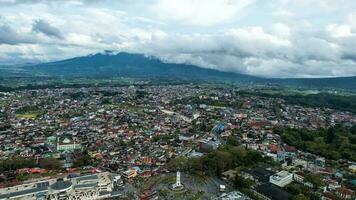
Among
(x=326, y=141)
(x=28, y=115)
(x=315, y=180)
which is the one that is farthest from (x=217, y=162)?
(x=28, y=115)

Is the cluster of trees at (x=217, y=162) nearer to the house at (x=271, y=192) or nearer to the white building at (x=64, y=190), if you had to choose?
the house at (x=271, y=192)

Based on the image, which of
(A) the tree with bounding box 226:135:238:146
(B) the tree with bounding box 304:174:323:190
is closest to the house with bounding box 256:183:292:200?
(B) the tree with bounding box 304:174:323:190

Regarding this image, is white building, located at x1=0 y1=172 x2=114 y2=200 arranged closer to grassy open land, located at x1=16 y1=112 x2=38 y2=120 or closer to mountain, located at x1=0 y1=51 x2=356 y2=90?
grassy open land, located at x1=16 y1=112 x2=38 y2=120

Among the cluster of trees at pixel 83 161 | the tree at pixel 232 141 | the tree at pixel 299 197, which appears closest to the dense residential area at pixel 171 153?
the cluster of trees at pixel 83 161

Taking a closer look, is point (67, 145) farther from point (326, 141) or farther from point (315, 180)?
point (326, 141)

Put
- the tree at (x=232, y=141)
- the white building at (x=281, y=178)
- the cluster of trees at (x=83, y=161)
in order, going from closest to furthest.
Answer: the white building at (x=281, y=178), the cluster of trees at (x=83, y=161), the tree at (x=232, y=141)

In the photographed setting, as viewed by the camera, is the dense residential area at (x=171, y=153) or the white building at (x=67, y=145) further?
the white building at (x=67, y=145)
